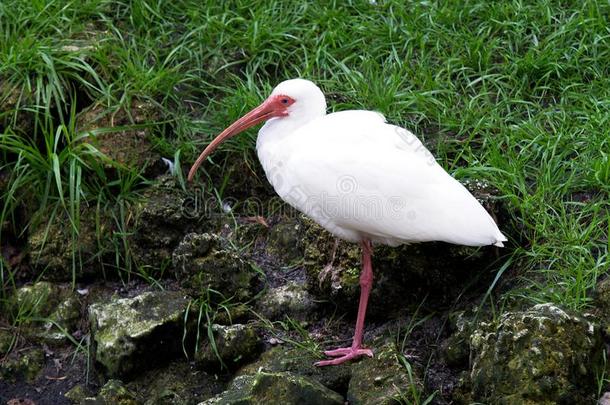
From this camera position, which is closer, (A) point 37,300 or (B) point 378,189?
(B) point 378,189

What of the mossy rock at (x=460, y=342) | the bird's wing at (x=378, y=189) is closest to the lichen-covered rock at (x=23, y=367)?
the bird's wing at (x=378, y=189)

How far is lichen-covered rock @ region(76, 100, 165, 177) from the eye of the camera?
568 centimetres

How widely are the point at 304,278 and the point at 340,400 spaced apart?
49.6 inches

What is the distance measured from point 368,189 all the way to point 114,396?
144 centimetres

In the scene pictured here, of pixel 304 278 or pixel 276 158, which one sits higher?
pixel 276 158

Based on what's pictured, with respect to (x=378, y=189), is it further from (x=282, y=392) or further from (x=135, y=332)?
(x=135, y=332)

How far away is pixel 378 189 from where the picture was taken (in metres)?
4.26

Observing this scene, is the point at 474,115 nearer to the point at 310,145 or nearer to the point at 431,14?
the point at 431,14

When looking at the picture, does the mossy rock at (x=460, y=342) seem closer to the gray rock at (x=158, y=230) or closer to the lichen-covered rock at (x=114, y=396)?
the lichen-covered rock at (x=114, y=396)

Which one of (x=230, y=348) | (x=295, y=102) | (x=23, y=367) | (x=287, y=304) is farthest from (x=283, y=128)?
(x=23, y=367)

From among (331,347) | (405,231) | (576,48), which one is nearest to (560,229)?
(405,231)

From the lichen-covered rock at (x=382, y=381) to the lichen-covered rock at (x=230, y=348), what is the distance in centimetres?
60

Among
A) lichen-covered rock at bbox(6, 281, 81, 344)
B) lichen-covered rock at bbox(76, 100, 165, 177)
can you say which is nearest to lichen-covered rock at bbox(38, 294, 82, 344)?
lichen-covered rock at bbox(6, 281, 81, 344)

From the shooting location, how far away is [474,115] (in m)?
5.60
